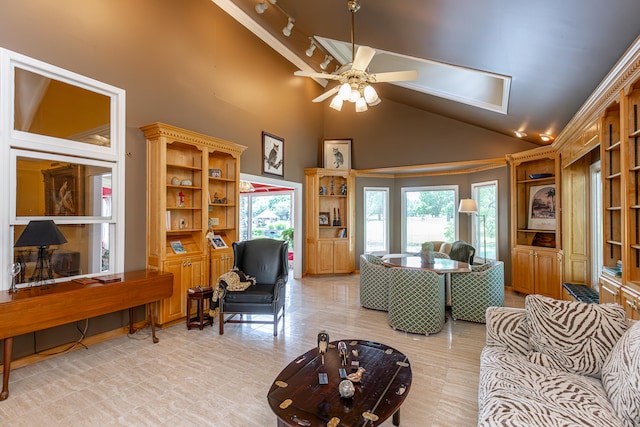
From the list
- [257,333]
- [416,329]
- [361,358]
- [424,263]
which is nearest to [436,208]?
[424,263]

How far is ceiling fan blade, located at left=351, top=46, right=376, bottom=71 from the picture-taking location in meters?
3.01

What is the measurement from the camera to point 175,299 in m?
3.95

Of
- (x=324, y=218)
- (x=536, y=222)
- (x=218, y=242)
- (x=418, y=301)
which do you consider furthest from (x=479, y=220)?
(x=218, y=242)

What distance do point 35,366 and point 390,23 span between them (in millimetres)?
5154

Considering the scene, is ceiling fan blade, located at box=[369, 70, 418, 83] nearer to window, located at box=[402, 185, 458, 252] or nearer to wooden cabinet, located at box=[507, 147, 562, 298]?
wooden cabinet, located at box=[507, 147, 562, 298]

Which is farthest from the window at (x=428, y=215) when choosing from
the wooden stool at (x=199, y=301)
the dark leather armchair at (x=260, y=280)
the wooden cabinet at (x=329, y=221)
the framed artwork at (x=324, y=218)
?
the wooden stool at (x=199, y=301)

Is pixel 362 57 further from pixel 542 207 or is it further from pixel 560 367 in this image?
pixel 542 207

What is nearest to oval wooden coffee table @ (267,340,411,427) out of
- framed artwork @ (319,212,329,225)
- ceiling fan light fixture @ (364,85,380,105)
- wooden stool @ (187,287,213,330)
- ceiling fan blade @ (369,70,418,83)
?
wooden stool @ (187,287,213,330)

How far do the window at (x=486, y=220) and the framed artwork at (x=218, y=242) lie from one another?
15.5 ft

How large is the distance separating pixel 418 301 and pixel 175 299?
304 cm

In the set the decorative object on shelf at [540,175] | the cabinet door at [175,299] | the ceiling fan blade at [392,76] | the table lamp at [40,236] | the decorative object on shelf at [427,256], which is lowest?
the cabinet door at [175,299]

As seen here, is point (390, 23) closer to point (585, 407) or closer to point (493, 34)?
point (493, 34)

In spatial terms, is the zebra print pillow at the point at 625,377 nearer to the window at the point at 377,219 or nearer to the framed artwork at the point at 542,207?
the framed artwork at the point at 542,207

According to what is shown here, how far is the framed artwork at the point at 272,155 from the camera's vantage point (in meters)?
5.98
